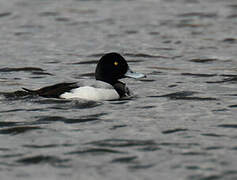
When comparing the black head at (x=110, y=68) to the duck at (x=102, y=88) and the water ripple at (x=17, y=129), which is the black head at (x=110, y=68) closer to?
the duck at (x=102, y=88)

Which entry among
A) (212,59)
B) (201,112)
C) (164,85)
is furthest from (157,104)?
(212,59)

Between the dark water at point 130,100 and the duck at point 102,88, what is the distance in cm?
13

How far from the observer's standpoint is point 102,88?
435 inches

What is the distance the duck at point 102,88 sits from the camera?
10820mm

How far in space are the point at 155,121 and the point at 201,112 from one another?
888 millimetres

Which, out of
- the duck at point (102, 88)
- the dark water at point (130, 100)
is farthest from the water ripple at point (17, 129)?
the duck at point (102, 88)

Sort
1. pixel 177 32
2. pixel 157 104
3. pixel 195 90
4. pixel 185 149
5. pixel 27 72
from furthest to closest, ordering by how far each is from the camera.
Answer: pixel 177 32 → pixel 27 72 → pixel 195 90 → pixel 157 104 → pixel 185 149

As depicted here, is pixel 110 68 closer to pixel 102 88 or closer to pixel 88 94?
pixel 102 88

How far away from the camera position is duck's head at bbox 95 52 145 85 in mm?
11750

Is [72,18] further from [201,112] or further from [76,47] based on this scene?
[201,112]

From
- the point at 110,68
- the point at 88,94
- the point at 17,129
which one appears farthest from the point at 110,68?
the point at 17,129

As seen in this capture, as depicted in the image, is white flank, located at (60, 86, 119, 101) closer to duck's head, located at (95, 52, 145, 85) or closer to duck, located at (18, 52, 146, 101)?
duck, located at (18, 52, 146, 101)

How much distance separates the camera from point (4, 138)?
8.89 m

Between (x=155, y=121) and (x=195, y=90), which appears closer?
(x=155, y=121)
